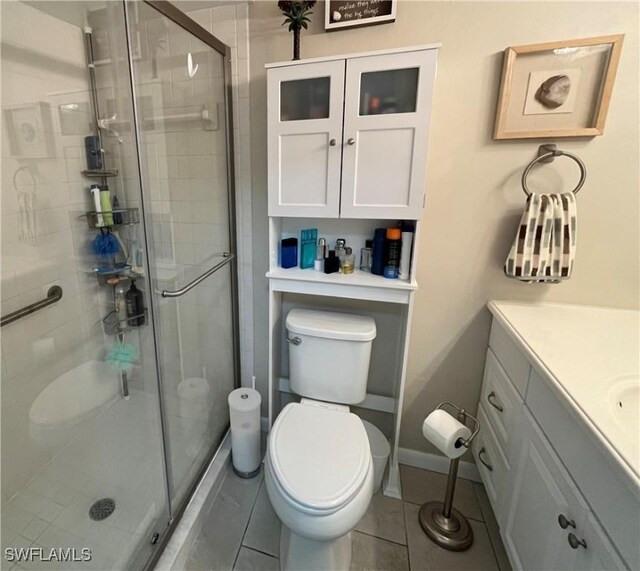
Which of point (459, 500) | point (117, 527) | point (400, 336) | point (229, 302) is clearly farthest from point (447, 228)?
point (117, 527)

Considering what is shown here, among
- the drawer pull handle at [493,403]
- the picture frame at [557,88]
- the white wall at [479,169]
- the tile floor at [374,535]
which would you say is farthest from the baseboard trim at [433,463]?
the picture frame at [557,88]

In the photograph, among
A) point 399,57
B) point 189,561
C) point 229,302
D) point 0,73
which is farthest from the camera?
point 229,302

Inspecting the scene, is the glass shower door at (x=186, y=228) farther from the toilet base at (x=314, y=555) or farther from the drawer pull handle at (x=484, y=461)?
the drawer pull handle at (x=484, y=461)

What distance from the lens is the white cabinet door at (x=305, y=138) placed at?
1.21m

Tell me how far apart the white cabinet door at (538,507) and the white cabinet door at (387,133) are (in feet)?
2.73

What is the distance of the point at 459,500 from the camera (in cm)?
150

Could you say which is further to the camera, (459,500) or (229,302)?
(229,302)

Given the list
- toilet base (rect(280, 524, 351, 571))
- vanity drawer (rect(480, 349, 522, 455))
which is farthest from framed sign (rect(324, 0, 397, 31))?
toilet base (rect(280, 524, 351, 571))

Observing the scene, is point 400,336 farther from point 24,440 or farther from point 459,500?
point 24,440

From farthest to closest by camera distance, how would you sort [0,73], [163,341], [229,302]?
1. [229,302]
2. [163,341]
3. [0,73]

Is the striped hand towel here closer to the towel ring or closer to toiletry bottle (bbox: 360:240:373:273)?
the towel ring

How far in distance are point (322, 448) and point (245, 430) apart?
20.8 inches

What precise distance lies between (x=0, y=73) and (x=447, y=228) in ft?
5.22

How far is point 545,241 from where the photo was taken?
1.21 m
